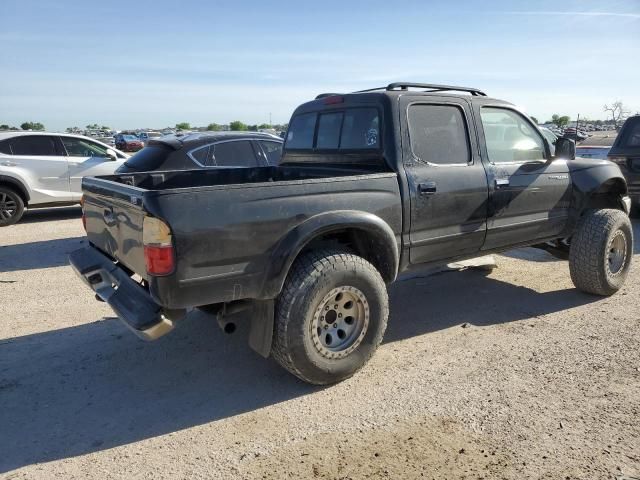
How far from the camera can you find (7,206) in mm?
9398

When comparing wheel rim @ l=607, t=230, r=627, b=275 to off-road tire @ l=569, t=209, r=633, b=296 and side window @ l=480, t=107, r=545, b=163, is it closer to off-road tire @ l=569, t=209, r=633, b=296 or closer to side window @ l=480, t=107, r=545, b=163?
off-road tire @ l=569, t=209, r=633, b=296

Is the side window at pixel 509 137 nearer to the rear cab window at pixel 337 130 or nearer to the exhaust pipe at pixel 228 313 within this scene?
the rear cab window at pixel 337 130

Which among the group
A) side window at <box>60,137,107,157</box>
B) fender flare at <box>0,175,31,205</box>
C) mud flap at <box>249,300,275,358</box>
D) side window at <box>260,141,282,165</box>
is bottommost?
fender flare at <box>0,175,31,205</box>

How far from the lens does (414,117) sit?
13.5ft

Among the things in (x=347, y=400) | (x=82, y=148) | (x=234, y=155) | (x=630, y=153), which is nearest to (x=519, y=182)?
(x=347, y=400)

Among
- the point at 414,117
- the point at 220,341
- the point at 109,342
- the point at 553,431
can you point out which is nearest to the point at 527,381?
the point at 553,431

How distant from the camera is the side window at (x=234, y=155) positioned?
7438mm

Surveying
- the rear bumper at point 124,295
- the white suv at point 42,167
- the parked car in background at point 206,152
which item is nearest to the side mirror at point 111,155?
the white suv at point 42,167

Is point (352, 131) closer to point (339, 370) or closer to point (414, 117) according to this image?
point (414, 117)

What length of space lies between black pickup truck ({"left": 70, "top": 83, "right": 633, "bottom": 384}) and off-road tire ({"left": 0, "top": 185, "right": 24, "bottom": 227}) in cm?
604

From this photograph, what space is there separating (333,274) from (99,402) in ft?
5.72

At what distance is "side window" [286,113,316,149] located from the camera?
4.89 meters

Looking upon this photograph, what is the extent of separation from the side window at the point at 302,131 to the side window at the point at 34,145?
6812mm

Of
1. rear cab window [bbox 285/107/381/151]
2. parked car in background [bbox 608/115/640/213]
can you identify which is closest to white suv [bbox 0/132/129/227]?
rear cab window [bbox 285/107/381/151]
